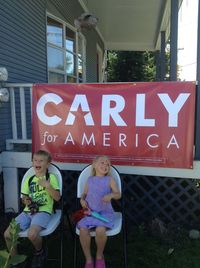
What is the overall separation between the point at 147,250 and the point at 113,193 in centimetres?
78

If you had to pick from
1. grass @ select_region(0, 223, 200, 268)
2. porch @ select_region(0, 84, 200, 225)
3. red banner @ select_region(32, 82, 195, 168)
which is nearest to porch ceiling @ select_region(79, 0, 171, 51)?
red banner @ select_region(32, 82, 195, 168)

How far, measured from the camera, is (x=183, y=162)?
3.79m

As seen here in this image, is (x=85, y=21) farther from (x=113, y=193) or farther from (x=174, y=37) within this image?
(x=113, y=193)

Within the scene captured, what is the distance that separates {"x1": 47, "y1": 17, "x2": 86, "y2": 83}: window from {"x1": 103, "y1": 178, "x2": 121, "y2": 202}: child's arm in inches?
160

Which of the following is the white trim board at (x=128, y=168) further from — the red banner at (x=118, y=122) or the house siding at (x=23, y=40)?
the house siding at (x=23, y=40)

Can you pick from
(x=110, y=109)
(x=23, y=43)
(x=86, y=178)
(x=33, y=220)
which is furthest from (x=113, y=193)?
(x=23, y=43)

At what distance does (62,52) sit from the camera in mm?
7625

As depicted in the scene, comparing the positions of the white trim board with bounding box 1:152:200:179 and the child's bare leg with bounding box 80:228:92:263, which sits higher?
the white trim board with bounding box 1:152:200:179

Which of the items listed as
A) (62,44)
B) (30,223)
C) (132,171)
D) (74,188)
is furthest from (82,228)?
(62,44)

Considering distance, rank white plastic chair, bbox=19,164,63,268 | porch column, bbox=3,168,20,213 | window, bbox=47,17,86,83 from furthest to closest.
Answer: window, bbox=47,17,86,83 < porch column, bbox=3,168,20,213 < white plastic chair, bbox=19,164,63,268

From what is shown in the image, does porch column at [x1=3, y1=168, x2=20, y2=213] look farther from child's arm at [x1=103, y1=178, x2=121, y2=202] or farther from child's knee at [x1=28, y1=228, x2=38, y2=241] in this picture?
child's arm at [x1=103, y1=178, x2=121, y2=202]

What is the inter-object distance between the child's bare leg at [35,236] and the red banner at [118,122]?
3.92 ft

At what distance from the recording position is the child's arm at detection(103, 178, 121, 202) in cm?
324

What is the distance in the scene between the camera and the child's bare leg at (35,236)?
3.01m
